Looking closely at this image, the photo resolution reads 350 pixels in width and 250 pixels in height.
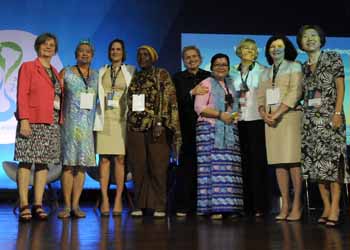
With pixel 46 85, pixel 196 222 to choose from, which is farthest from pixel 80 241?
pixel 46 85

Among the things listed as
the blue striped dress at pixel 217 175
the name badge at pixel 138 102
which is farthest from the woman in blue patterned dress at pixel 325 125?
the name badge at pixel 138 102

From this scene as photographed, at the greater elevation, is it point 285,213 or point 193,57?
point 193,57

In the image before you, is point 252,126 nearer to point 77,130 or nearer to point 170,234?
point 77,130

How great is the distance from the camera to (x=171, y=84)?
4.26 m

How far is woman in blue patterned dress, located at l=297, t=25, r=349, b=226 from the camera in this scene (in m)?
3.50

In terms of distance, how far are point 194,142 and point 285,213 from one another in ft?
3.29

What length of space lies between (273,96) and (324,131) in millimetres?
566

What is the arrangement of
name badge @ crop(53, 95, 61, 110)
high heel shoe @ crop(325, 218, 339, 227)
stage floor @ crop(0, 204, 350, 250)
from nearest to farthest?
1. stage floor @ crop(0, 204, 350, 250)
2. high heel shoe @ crop(325, 218, 339, 227)
3. name badge @ crop(53, 95, 61, 110)

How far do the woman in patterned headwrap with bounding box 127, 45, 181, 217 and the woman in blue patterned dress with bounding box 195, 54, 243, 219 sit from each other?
0.82 feet

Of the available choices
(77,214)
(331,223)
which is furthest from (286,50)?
(77,214)

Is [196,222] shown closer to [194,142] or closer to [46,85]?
[194,142]

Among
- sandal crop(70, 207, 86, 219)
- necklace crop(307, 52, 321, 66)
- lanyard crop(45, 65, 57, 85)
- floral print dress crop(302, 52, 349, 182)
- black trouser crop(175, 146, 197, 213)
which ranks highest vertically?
necklace crop(307, 52, 321, 66)

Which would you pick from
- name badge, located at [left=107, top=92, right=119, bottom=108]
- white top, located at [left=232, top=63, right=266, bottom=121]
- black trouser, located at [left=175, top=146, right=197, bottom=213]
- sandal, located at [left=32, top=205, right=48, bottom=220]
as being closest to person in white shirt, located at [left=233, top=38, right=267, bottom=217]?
white top, located at [left=232, top=63, right=266, bottom=121]

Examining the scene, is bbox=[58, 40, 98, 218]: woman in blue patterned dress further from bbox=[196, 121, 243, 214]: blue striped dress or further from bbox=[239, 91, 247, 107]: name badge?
bbox=[239, 91, 247, 107]: name badge
